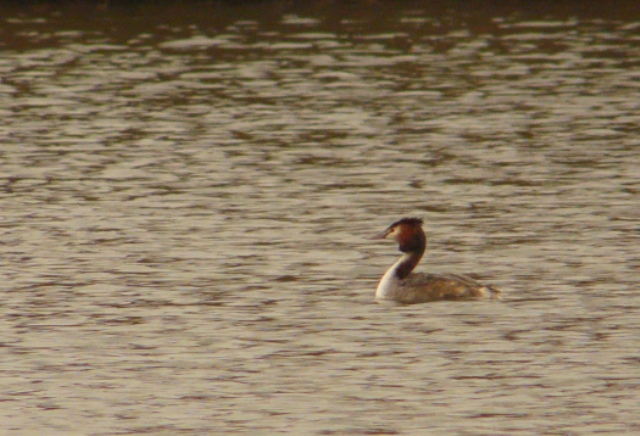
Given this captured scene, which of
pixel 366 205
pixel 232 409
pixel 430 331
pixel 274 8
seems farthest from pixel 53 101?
pixel 232 409

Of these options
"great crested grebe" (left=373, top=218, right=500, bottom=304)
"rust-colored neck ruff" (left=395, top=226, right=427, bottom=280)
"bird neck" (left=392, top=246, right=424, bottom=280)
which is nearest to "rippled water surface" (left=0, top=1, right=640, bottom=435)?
"great crested grebe" (left=373, top=218, right=500, bottom=304)

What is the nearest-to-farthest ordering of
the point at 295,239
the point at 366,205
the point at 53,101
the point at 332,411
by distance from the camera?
the point at 332,411, the point at 295,239, the point at 366,205, the point at 53,101

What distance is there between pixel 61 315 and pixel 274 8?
27.1 meters

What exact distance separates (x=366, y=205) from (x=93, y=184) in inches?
157

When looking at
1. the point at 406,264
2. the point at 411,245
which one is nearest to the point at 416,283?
the point at 406,264

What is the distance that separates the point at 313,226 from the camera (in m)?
18.5

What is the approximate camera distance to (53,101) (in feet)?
94.1

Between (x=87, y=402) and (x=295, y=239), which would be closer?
(x=87, y=402)

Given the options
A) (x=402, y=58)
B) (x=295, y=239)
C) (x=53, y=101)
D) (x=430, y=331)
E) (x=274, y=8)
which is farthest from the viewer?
(x=274, y=8)

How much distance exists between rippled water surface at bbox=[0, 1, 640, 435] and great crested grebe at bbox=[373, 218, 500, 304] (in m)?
0.15

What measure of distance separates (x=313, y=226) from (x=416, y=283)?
3595 mm

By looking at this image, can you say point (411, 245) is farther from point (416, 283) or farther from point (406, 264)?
point (416, 283)

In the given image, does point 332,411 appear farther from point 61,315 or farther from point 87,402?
point 61,315

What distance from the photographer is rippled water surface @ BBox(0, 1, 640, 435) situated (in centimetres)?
1202
